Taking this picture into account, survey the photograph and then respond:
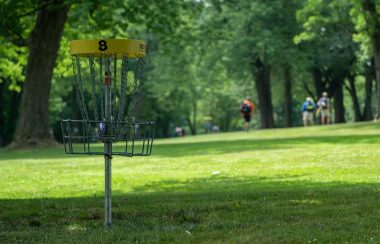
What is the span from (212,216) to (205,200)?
163cm

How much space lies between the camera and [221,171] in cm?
1664

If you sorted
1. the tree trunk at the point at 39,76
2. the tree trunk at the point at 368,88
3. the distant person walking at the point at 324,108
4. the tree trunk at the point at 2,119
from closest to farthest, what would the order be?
1. the tree trunk at the point at 39,76
2. the distant person walking at the point at 324,108
3. the tree trunk at the point at 2,119
4. the tree trunk at the point at 368,88

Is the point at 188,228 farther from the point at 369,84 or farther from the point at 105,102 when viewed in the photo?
the point at 369,84

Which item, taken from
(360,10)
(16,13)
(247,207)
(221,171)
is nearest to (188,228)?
(247,207)

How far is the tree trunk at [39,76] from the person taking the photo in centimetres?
2808

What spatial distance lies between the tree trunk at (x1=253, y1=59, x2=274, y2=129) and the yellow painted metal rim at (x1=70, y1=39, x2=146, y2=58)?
42.9 metres

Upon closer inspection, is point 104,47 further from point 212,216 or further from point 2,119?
point 2,119

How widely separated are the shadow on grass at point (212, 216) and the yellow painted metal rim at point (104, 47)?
192cm

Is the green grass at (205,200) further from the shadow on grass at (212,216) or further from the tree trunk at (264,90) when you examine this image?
the tree trunk at (264,90)

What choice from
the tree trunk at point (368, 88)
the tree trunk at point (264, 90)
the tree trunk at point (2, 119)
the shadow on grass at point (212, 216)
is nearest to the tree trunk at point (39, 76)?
the shadow on grass at point (212, 216)

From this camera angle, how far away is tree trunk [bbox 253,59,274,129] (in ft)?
169

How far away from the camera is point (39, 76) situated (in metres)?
28.4

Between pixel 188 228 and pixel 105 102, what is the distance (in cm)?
164

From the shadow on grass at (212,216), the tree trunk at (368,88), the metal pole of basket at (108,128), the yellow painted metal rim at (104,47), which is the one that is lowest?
the shadow on grass at (212,216)
